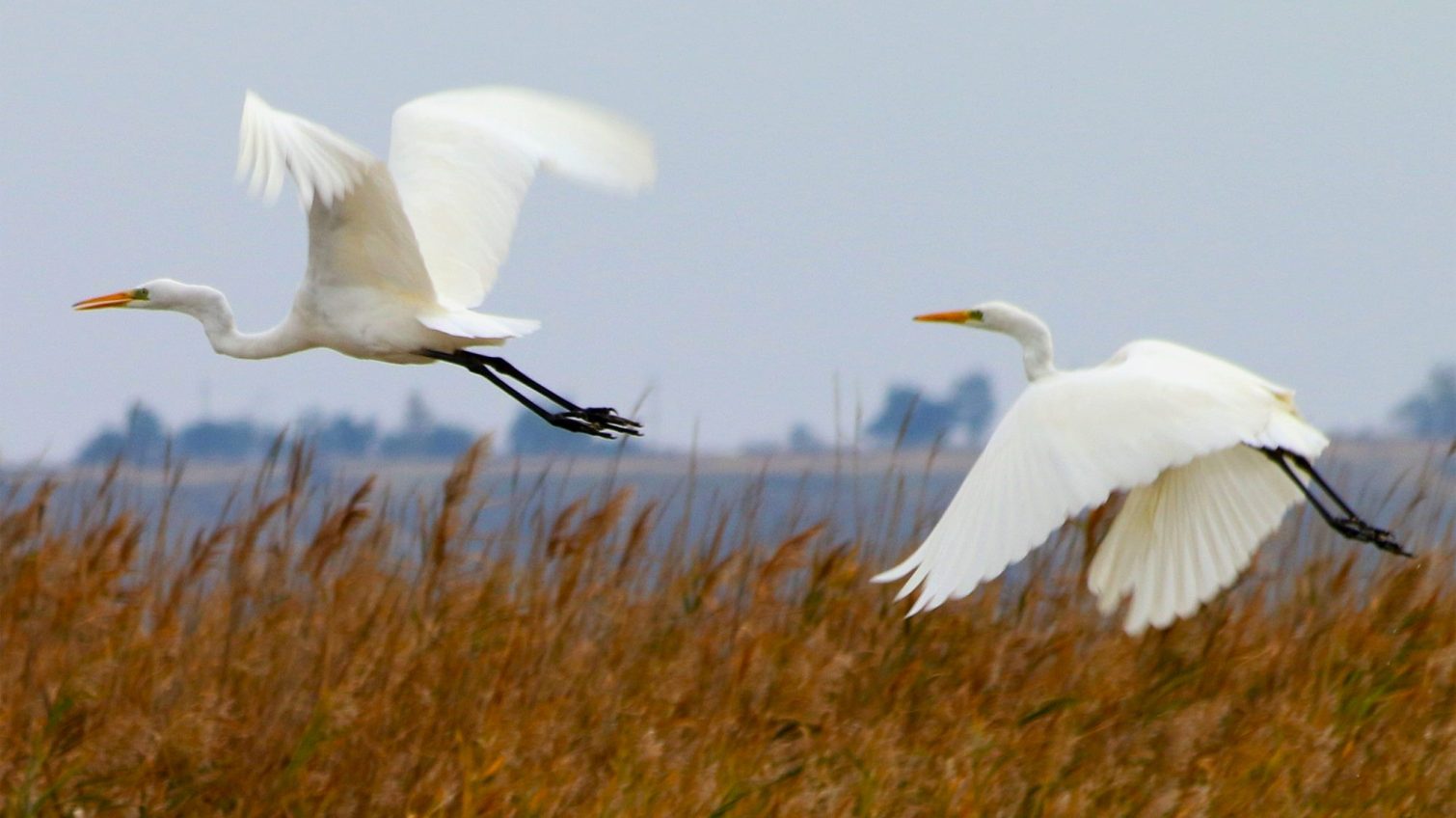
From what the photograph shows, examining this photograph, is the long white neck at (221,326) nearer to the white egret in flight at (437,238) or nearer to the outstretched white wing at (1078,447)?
the white egret in flight at (437,238)

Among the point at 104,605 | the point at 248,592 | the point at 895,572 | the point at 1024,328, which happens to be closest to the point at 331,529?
the point at 248,592

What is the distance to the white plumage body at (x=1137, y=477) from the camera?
387 cm

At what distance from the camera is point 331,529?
4.46m

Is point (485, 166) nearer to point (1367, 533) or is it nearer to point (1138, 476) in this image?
point (1138, 476)

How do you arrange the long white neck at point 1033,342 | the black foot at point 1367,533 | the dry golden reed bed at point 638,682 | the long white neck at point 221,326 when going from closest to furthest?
the dry golden reed bed at point 638,682
the long white neck at point 221,326
the long white neck at point 1033,342
the black foot at point 1367,533

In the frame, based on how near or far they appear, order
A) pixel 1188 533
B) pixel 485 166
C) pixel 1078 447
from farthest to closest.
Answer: pixel 485 166
pixel 1188 533
pixel 1078 447

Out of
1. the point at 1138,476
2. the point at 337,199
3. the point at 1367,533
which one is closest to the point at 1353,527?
the point at 1367,533

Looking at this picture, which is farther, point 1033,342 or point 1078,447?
point 1033,342

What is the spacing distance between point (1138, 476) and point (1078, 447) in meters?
0.15

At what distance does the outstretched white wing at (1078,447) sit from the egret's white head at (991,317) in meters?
0.67

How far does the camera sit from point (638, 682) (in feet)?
15.0

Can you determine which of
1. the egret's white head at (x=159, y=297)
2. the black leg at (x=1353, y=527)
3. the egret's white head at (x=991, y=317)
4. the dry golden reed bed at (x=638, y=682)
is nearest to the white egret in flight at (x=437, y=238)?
the egret's white head at (x=159, y=297)

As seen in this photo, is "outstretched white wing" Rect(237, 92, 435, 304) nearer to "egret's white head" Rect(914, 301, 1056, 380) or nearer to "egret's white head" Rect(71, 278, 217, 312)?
"egret's white head" Rect(71, 278, 217, 312)

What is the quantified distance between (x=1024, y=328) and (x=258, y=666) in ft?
7.89
